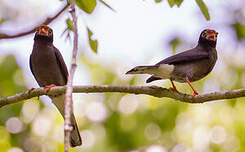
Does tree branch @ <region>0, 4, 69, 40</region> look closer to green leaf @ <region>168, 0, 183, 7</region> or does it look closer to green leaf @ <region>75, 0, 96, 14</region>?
green leaf @ <region>75, 0, 96, 14</region>

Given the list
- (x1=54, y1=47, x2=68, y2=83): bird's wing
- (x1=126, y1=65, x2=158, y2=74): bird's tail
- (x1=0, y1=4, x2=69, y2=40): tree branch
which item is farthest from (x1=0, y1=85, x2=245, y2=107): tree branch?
(x1=54, y1=47, x2=68, y2=83): bird's wing

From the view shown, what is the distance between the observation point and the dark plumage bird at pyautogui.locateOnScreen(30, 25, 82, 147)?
630 cm

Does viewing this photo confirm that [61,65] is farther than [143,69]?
Yes

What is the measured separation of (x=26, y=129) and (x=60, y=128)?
67 centimetres

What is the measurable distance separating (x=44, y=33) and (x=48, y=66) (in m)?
0.54

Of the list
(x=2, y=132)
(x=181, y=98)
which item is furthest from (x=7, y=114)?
(x=181, y=98)

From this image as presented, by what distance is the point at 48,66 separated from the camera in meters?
6.31

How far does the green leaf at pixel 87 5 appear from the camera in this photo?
13.2 ft

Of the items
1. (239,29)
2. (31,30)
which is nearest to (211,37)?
(31,30)

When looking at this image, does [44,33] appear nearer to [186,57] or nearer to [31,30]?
[31,30]

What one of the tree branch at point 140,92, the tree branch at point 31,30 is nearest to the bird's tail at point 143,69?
the tree branch at point 140,92

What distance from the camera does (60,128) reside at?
8195mm

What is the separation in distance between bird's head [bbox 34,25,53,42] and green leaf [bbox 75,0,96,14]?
7.57ft

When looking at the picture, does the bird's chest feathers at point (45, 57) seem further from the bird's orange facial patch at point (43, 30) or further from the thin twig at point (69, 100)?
the thin twig at point (69, 100)
